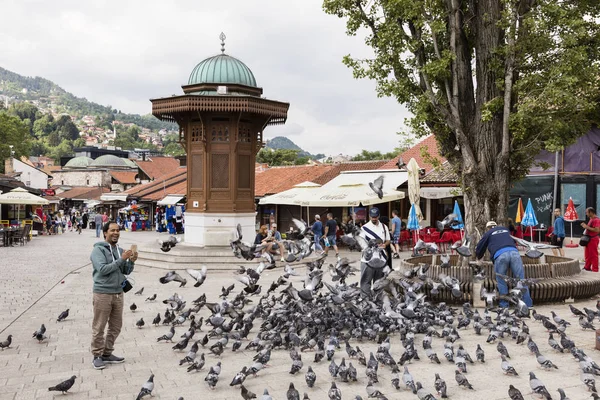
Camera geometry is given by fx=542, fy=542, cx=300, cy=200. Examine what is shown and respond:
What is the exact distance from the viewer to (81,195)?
66.6m

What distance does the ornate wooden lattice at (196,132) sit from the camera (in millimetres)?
17562

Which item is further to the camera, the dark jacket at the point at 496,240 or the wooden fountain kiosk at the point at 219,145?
the wooden fountain kiosk at the point at 219,145

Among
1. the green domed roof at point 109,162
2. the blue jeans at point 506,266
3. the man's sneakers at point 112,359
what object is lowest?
the man's sneakers at point 112,359

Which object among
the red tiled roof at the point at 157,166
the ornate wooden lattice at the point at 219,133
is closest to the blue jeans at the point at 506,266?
the ornate wooden lattice at the point at 219,133

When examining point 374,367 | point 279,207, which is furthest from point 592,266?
point 279,207

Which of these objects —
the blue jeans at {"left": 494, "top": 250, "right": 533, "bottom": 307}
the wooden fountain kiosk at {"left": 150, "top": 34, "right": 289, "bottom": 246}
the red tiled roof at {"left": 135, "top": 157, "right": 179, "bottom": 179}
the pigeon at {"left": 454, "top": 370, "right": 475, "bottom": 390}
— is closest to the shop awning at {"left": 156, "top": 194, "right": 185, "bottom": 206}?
the wooden fountain kiosk at {"left": 150, "top": 34, "right": 289, "bottom": 246}

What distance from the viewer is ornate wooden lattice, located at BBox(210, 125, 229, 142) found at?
17516 millimetres

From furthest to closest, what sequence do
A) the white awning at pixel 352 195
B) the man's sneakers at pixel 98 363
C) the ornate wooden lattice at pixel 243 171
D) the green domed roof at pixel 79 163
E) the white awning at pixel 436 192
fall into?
the green domed roof at pixel 79 163, the white awning at pixel 436 192, the white awning at pixel 352 195, the ornate wooden lattice at pixel 243 171, the man's sneakers at pixel 98 363

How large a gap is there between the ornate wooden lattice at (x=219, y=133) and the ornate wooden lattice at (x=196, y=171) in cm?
77

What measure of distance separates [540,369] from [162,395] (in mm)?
4245

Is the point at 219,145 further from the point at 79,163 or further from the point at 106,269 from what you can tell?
the point at 79,163

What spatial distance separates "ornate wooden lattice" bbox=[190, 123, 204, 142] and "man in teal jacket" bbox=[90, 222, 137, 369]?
1138cm

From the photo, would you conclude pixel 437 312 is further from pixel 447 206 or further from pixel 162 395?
pixel 447 206

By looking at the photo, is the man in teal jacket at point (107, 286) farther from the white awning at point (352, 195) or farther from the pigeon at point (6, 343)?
the white awning at point (352, 195)
